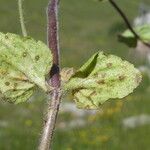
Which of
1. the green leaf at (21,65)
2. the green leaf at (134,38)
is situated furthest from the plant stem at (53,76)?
the green leaf at (134,38)

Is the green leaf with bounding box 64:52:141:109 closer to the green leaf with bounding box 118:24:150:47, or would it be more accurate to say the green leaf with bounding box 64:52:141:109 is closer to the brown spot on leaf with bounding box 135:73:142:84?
the brown spot on leaf with bounding box 135:73:142:84

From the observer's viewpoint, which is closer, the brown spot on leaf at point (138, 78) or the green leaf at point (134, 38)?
the brown spot on leaf at point (138, 78)

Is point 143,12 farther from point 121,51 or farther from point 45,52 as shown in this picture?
point 45,52

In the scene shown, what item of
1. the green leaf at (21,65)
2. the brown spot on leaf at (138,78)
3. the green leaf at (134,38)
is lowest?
the green leaf at (134,38)

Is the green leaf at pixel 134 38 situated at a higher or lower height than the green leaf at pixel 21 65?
lower

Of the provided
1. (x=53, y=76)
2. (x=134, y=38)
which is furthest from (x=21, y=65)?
(x=134, y=38)

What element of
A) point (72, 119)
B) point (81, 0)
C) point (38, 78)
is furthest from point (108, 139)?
point (81, 0)

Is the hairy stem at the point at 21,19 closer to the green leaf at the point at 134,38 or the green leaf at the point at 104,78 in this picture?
the green leaf at the point at 104,78
